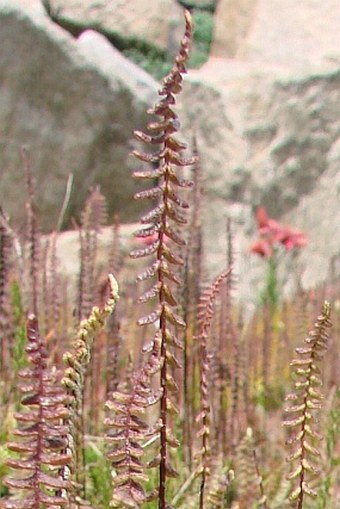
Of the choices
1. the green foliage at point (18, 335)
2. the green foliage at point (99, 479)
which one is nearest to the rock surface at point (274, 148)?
the green foliage at point (18, 335)

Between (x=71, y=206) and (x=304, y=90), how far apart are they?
1.47 meters

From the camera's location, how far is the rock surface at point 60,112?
180 inches

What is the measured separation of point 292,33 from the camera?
5.62 meters

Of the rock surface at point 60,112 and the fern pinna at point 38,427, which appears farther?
the rock surface at point 60,112

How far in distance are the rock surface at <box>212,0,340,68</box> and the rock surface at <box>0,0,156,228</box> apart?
1.04m

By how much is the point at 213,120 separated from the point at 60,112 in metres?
0.89

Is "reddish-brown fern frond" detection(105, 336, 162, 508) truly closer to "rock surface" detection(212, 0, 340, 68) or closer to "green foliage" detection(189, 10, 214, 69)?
"rock surface" detection(212, 0, 340, 68)

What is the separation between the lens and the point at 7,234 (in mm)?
1451

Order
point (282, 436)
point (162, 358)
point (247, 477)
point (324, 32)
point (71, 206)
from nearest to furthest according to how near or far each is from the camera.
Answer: point (162, 358) < point (247, 477) < point (282, 436) < point (71, 206) < point (324, 32)

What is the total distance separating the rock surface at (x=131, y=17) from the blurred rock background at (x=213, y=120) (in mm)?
21

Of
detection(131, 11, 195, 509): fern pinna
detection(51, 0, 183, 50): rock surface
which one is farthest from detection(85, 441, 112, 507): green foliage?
detection(51, 0, 183, 50): rock surface

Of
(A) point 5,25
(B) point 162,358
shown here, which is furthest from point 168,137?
(A) point 5,25

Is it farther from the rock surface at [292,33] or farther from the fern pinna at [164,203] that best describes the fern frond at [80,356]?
the rock surface at [292,33]

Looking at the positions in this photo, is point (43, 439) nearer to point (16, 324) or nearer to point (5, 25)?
point (16, 324)
